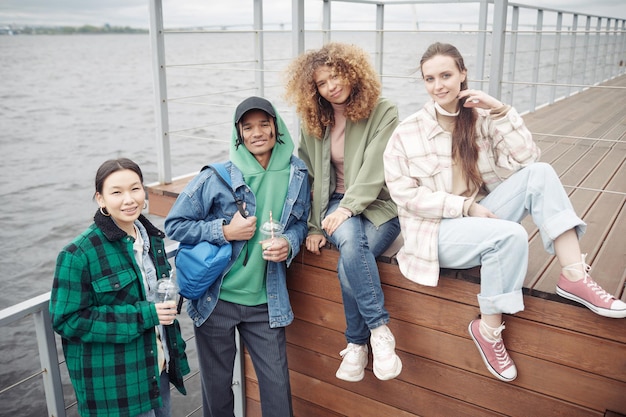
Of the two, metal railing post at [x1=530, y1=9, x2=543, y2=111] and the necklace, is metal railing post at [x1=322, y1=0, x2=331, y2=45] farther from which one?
metal railing post at [x1=530, y1=9, x2=543, y2=111]

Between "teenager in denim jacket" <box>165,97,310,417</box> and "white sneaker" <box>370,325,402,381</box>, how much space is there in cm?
40

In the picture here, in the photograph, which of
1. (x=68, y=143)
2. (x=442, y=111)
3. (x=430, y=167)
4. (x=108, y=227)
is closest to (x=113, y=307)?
(x=108, y=227)

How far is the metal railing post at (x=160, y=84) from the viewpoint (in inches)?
130

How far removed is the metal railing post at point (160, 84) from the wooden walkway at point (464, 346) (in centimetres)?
149

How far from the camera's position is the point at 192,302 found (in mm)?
2172

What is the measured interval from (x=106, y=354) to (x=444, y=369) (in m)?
1.21

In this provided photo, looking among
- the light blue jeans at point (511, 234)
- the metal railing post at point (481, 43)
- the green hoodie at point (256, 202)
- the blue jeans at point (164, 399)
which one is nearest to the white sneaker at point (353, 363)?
the green hoodie at point (256, 202)

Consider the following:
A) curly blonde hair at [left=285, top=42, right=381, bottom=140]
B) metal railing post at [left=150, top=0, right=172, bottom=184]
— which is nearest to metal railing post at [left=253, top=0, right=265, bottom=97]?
metal railing post at [left=150, top=0, right=172, bottom=184]

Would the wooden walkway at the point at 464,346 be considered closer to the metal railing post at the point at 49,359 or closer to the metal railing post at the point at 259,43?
the metal railing post at the point at 49,359

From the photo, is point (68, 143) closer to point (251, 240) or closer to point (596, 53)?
point (596, 53)

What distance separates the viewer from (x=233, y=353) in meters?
2.27

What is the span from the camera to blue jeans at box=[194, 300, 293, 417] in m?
2.17

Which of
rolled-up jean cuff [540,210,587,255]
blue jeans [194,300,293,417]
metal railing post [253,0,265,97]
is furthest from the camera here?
metal railing post [253,0,265,97]

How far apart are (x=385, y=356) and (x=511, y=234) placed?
614 mm
